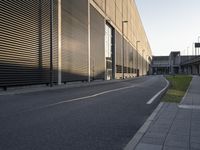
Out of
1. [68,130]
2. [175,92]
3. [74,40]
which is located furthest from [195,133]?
[74,40]

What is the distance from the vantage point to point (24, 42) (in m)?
23.9

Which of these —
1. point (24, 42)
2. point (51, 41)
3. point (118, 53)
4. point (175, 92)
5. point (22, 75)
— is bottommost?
point (175, 92)

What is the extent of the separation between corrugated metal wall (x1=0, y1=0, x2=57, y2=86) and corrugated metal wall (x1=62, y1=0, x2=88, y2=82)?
15.4 feet

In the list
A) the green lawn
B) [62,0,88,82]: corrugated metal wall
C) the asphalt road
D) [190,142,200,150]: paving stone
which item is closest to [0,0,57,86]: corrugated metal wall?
[62,0,88,82]: corrugated metal wall

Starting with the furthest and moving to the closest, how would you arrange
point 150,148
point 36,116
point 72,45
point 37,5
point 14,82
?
point 72,45 → point 37,5 → point 14,82 → point 36,116 → point 150,148

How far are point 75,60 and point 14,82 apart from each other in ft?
47.8

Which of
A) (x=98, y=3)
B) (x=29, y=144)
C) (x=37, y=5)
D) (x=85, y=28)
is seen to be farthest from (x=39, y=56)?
(x=98, y=3)

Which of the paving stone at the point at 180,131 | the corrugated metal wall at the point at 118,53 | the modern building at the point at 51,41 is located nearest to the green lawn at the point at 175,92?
the paving stone at the point at 180,131

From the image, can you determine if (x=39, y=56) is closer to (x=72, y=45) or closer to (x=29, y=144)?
(x=72, y=45)

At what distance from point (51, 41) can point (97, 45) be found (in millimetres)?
23512

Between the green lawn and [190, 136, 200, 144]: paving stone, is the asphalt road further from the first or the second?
the green lawn

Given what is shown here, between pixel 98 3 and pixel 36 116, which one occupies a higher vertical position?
pixel 98 3

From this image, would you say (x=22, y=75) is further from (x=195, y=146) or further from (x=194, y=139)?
(x=195, y=146)

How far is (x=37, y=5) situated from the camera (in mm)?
26422
